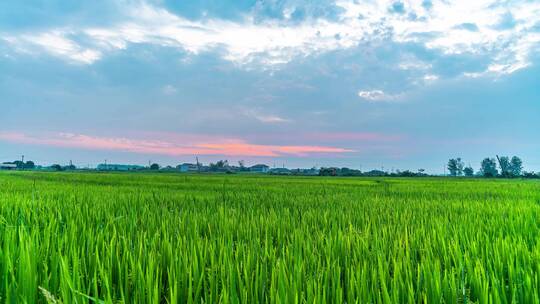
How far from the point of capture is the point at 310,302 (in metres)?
1.03

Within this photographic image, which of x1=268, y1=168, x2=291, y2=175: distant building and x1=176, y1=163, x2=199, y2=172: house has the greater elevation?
x1=176, y1=163, x2=199, y2=172: house

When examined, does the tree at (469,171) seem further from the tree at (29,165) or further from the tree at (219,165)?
the tree at (29,165)

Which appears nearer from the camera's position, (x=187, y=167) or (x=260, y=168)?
(x=260, y=168)

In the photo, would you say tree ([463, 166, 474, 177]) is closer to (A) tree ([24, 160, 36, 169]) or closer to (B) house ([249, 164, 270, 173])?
(B) house ([249, 164, 270, 173])

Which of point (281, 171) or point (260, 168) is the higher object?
point (260, 168)

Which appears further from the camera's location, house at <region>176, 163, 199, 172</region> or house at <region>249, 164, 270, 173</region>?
house at <region>249, 164, 270, 173</region>

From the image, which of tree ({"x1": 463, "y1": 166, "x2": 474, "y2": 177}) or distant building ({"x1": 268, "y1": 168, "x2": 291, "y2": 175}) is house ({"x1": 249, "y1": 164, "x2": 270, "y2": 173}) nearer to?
distant building ({"x1": 268, "y1": 168, "x2": 291, "y2": 175})

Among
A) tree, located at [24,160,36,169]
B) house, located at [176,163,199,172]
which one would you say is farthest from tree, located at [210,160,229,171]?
tree, located at [24,160,36,169]

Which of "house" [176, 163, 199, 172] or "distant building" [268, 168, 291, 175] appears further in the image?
"house" [176, 163, 199, 172]

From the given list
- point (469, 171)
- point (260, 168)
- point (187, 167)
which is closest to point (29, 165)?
point (187, 167)

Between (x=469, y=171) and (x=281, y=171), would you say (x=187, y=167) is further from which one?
(x=469, y=171)

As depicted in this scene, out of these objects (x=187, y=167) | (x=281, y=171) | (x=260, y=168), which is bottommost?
(x=281, y=171)

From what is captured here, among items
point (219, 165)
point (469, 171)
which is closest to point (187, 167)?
point (219, 165)

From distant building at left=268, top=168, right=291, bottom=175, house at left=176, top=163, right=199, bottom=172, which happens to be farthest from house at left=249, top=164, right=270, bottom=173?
house at left=176, top=163, right=199, bottom=172
